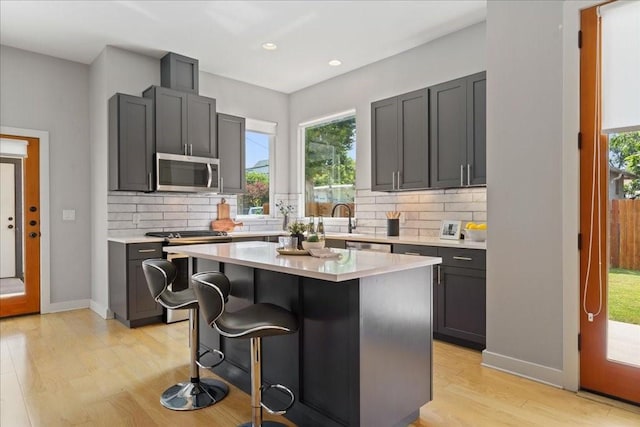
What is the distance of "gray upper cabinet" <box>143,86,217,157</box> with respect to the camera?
4.46m

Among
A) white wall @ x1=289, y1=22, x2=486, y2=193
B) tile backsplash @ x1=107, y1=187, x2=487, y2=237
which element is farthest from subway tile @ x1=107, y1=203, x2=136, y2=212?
white wall @ x1=289, y1=22, x2=486, y2=193

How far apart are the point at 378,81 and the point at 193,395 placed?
3.97 m

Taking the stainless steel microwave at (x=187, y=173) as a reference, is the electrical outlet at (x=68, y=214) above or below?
below

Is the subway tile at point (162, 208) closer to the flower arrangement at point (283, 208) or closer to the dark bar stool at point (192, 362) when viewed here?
the flower arrangement at point (283, 208)

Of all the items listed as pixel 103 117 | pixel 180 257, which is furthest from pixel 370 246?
pixel 103 117

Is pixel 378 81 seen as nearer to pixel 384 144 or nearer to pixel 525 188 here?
pixel 384 144

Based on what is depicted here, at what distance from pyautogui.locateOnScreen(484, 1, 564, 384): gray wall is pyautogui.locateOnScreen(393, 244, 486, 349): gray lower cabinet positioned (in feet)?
0.62

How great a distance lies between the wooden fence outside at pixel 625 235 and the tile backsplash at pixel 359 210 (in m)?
1.34

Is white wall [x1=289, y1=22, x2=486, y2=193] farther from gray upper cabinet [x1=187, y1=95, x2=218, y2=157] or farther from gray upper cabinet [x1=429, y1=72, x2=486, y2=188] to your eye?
gray upper cabinet [x1=187, y1=95, x2=218, y2=157]

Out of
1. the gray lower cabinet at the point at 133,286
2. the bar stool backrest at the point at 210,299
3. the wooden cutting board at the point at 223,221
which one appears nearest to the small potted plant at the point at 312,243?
the bar stool backrest at the point at 210,299

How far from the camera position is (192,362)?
8.59ft

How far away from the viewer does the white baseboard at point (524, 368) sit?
270 centimetres

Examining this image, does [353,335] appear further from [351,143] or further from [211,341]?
[351,143]

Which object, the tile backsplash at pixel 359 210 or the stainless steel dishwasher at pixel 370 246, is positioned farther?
the tile backsplash at pixel 359 210
